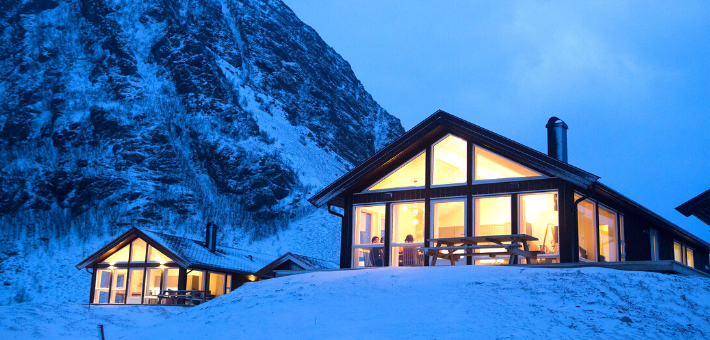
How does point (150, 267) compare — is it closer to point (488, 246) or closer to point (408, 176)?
point (408, 176)

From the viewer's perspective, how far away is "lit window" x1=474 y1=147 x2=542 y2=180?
16375 mm

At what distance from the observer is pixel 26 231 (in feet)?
180

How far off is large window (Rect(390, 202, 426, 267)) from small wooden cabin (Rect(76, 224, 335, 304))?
11.6 metres

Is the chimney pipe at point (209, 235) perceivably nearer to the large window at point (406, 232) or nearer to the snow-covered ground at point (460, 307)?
the large window at point (406, 232)

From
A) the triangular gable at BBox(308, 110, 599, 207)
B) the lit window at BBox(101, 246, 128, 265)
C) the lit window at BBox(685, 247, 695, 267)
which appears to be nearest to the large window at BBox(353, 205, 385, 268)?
the triangular gable at BBox(308, 110, 599, 207)

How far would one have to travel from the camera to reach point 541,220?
16219 mm

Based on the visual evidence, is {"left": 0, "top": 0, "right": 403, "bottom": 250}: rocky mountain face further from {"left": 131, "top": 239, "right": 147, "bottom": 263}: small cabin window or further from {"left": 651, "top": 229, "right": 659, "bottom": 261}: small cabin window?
{"left": 651, "top": 229, "right": 659, "bottom": 261}: small cabin window

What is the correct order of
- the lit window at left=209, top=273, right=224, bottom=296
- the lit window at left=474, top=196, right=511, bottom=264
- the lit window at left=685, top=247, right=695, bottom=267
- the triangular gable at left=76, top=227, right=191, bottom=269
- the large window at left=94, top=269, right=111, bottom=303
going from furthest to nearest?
1. the lit window at left=209, top=273, right=224, bottom=296
2. the large window at left=94, top=269, right=111, bottom=303
3. the triangular gable at left=76, top=227, right=191, bottom=269
4. the lit window at left=685, top=247, right=695, bottom=267
5. the lit window at left=474, top=196, right=511, bottom=264

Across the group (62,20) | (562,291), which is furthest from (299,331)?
(62,20)

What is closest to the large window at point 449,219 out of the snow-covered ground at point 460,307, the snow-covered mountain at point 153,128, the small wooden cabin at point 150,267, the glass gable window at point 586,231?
the glass gable window at point 586,231

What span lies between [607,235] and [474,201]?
432 centimetres

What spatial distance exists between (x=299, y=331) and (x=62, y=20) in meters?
79.6

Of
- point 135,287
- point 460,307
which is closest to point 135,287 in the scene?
point 135,287

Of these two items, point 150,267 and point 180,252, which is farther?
point 150,267
